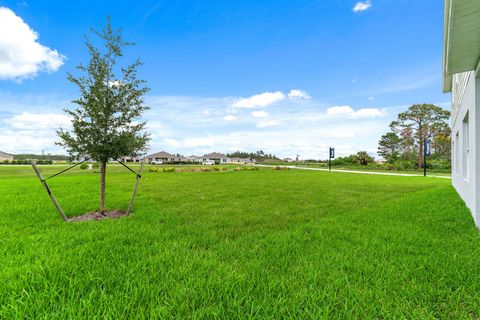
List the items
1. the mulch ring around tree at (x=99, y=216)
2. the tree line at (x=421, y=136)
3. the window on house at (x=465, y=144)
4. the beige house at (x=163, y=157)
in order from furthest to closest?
the beige house at (x=163, y=157) < the tree line at (x=421, y=136) < the window on house at (x=465, y=144) < the mulch ring around tree at (x=99, y=216)

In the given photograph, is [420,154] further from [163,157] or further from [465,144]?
[163,157]

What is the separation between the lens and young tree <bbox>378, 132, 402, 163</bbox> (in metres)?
38.0

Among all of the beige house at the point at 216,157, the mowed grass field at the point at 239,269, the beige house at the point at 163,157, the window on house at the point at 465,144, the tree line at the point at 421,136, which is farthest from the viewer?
the beige house at the point at 216,157

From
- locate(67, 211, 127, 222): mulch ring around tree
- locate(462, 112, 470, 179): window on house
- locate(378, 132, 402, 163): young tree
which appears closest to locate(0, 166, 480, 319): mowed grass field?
locate(67, 211, 127, 222): mulch ring around tree

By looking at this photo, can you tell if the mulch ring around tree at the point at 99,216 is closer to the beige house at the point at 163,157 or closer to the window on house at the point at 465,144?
the window on house at the point at 465,144

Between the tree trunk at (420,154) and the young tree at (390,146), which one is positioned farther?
the young tree at (390,146)

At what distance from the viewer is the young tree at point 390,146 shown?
38.0 m

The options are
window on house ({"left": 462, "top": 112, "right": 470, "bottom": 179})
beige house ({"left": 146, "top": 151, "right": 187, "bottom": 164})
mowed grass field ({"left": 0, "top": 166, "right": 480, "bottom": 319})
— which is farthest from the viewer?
beige house ({"left": 146, "top": 151, "right": 187, "bottom": 164})

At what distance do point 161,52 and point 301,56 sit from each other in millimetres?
10790

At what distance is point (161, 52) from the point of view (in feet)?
38.7

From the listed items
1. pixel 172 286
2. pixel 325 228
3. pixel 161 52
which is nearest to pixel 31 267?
pixel 172 286

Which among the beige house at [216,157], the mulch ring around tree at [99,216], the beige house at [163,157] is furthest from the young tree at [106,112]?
the beige house at [216,157]

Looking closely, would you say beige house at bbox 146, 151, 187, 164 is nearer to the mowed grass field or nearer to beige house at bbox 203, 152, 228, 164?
beige house at bbox 203, 152, 228, 164

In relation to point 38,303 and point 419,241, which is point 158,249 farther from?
point 419,241
